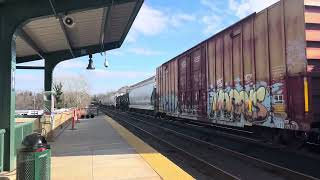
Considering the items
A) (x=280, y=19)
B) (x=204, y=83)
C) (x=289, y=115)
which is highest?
(x=280, y=19)

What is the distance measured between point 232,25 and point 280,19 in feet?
12.1

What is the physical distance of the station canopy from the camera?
1441 centimetres

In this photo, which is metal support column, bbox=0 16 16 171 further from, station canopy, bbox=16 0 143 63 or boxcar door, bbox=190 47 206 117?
boxcar door, bbox=190 47 206 117

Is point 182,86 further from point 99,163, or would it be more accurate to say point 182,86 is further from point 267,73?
point 99,163

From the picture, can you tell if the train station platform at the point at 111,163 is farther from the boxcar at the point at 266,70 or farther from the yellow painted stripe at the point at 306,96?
the yellow painted stripe at the point at 306,96

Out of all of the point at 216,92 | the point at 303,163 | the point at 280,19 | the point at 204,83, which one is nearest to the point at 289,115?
the point at 303,163

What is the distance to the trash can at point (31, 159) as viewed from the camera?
6844 mm

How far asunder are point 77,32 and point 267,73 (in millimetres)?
8244

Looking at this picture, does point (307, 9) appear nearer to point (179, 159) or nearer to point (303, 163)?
point (303, 163)

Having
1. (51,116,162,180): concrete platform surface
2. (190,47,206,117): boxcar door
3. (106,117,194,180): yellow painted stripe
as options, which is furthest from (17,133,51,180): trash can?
(190,47,206,117): boxcar door

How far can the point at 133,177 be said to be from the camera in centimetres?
930

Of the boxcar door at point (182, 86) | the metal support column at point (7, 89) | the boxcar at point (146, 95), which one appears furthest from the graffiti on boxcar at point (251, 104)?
the boxcar at point (146, 95)

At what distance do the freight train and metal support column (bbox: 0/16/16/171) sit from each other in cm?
661

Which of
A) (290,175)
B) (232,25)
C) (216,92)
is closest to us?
(290,175)
